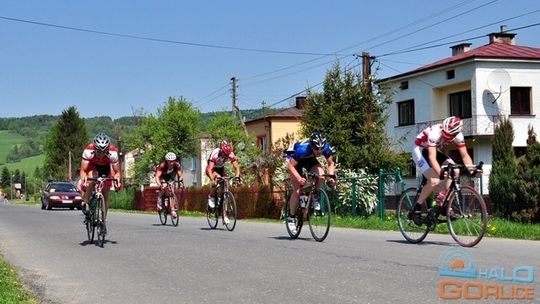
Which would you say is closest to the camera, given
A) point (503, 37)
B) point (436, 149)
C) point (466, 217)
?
point (466, 217)

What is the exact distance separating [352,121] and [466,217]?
14.4 metres

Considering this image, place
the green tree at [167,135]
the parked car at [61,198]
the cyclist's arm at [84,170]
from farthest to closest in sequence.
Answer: the green tree at [167,135]
the parked car at [61,198]
the cyclist's arm at [84,170]

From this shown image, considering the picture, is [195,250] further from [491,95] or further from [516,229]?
[491,95]

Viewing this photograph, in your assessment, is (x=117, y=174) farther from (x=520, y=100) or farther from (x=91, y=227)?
(x=520, y=100)

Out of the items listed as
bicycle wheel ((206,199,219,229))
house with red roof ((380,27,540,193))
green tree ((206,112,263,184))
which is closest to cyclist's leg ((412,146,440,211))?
bicycle wheel ((206,199,219,229))

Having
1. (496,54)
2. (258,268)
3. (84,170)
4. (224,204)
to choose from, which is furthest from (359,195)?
(496,54)

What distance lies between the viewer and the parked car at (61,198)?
35.1 metres

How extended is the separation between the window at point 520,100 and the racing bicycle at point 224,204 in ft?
90.4

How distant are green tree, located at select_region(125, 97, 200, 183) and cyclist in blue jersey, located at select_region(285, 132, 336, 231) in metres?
42.4

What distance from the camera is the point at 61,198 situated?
3519 centimetres

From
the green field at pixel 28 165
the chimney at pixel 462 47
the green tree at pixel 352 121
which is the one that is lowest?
the green tree at pixel 352 121

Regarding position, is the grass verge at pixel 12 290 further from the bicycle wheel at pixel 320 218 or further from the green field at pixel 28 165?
the green field at pixel 28 165

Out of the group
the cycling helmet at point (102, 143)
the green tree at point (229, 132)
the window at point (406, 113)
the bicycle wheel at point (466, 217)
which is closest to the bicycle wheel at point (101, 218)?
the cycling helmet at point (102, 143)

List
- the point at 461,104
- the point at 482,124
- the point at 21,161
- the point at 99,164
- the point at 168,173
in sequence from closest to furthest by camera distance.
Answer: the point at 99,164 → the point at 168,173 → the point at 482,124 → the point at 461,104 → the point at 21,161
